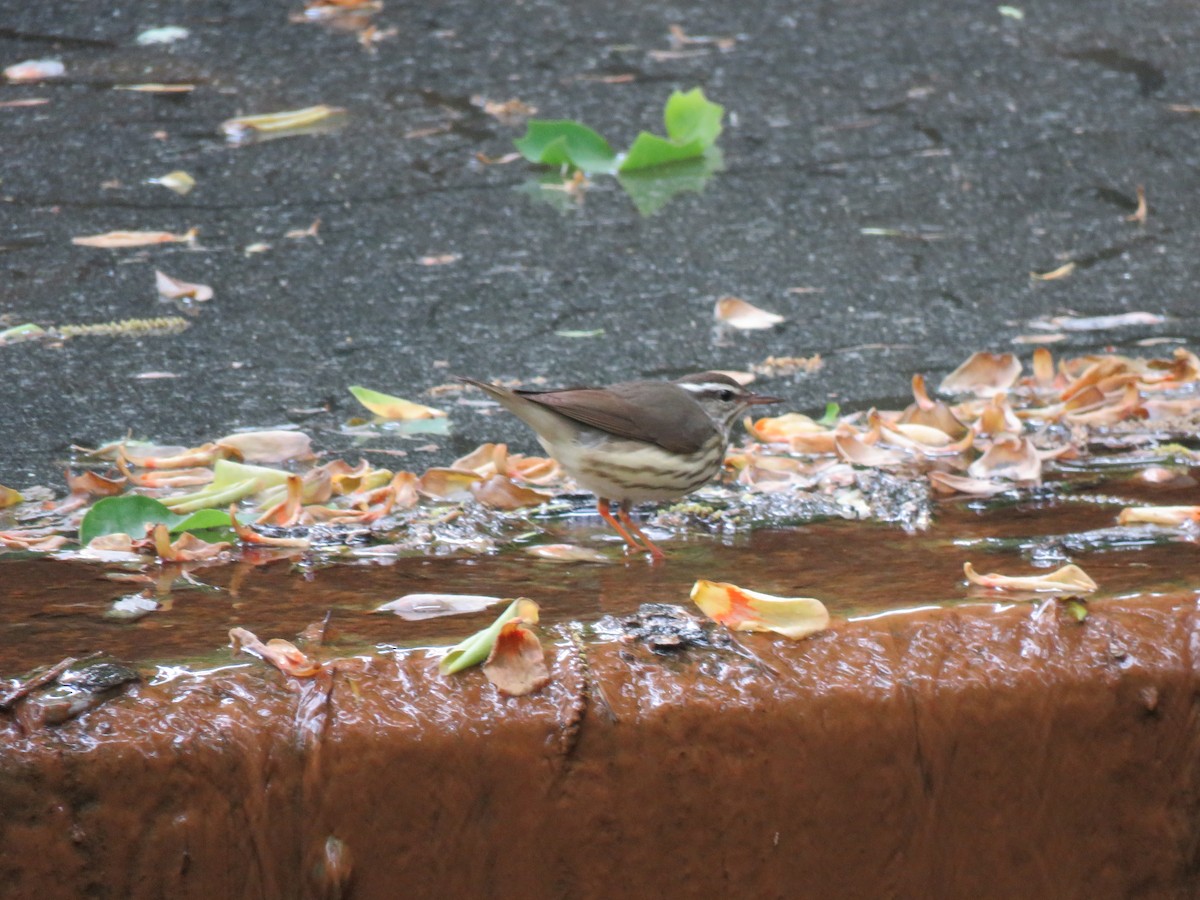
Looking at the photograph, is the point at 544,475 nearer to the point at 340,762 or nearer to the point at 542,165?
Result: the point at 340,762

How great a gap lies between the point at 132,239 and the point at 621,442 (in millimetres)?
2817

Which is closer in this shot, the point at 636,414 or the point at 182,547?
the point at 182,547

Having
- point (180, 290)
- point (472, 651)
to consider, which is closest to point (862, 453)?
point (472, 651)

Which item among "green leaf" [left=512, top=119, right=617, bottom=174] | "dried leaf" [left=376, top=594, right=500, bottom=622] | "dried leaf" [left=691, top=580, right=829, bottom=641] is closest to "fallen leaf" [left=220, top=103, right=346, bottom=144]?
"green leaf" [left=512, top=119, right=617, bottom=174]

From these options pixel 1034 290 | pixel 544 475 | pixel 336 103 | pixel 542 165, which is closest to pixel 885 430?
pixel 544 475

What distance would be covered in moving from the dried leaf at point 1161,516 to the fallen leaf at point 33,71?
601cm

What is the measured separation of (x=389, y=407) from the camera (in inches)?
175

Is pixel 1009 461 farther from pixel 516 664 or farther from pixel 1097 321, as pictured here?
pixel 516 664

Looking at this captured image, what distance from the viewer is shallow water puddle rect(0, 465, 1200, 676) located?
2.66 metres

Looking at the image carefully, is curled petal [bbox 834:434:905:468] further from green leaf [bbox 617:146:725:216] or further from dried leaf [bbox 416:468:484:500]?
green leaf [bbox 617:146:725:216]

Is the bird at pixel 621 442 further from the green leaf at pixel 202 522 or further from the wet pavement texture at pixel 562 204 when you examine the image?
the green leaf at pixel 202 522

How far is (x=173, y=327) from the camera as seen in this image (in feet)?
16.9

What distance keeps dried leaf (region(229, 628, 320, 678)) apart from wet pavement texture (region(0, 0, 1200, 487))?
1.57 meters

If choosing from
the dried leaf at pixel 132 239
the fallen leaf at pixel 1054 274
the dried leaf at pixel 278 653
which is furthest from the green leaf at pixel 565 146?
the dried leaf at pixel 278 653
